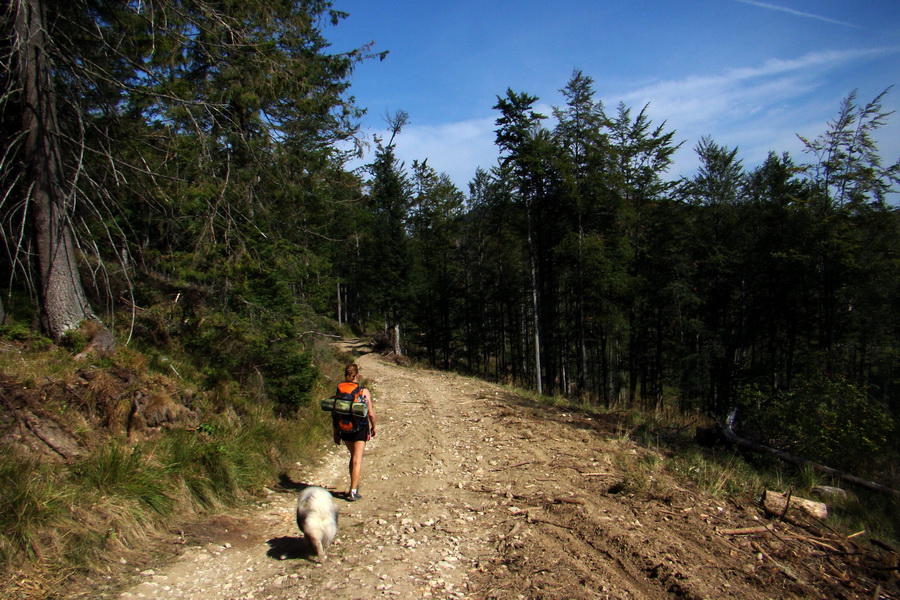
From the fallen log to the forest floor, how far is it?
3.50m

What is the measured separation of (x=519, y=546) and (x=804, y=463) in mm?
7013

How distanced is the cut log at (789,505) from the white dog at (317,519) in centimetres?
472

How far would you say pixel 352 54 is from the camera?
12.4 metres

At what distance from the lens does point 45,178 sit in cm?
586

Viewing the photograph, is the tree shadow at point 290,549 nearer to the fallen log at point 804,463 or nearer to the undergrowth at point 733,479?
the undergrowth at point 733,479

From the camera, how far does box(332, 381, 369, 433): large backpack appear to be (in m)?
5.58

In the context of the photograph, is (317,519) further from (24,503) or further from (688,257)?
(688,257)

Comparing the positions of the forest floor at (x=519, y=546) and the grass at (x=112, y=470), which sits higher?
the grass at (x=112, y=470)

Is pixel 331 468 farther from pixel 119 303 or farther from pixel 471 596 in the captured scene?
pixel 119 303

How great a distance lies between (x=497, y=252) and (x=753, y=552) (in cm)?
2746

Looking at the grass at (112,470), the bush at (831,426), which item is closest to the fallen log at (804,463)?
the bush at (831,426)

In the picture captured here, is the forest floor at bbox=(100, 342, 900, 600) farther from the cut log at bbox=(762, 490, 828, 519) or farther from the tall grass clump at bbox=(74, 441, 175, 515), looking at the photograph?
the tall grass clump at bbox=(74, 441, 175, 515)

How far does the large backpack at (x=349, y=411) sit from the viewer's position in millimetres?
5578

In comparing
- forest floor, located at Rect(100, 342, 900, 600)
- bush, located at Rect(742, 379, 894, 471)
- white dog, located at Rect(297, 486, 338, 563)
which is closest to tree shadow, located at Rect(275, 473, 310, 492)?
forest floor, located at Rect(100, 342, 900, 600)
